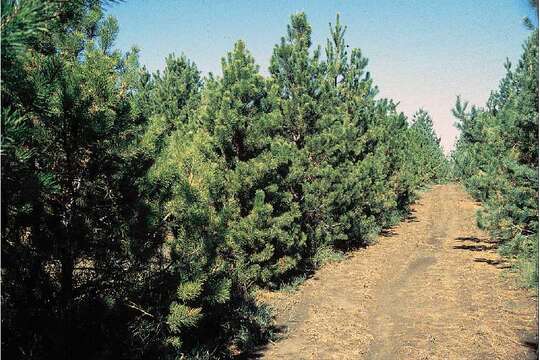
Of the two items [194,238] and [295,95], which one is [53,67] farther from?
[295,95]

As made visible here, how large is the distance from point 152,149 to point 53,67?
1.43m

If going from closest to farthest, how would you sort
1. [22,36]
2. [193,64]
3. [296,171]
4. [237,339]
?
[22,36]
[237,339]
[296,171]
[193,64]

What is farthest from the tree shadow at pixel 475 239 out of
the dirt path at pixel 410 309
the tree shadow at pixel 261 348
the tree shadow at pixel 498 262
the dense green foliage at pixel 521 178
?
the tree shadow at pixel 261 348

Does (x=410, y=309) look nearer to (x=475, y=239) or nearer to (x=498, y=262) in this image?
(x=498, y=262)

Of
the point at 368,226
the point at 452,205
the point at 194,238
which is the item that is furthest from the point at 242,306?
the point at 452,205

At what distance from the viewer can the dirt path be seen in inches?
308

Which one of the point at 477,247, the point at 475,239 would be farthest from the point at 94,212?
the point at 475,239

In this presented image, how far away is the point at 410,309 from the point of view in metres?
9.94

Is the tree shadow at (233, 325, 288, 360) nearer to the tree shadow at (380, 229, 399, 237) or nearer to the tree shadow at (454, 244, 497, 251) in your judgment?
the tree shadow at (454, 244, 497, 251)

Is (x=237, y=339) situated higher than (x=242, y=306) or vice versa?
(x=242, y=306)

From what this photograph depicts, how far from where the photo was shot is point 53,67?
3037mm

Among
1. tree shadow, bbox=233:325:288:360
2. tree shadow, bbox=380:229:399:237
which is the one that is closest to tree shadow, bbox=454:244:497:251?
tree shadow, bbox=380:229:399:237

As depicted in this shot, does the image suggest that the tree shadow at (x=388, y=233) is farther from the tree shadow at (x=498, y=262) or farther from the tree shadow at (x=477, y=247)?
the tree shadow at (x=498, y=262)

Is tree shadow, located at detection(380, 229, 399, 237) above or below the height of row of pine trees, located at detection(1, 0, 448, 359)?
below
